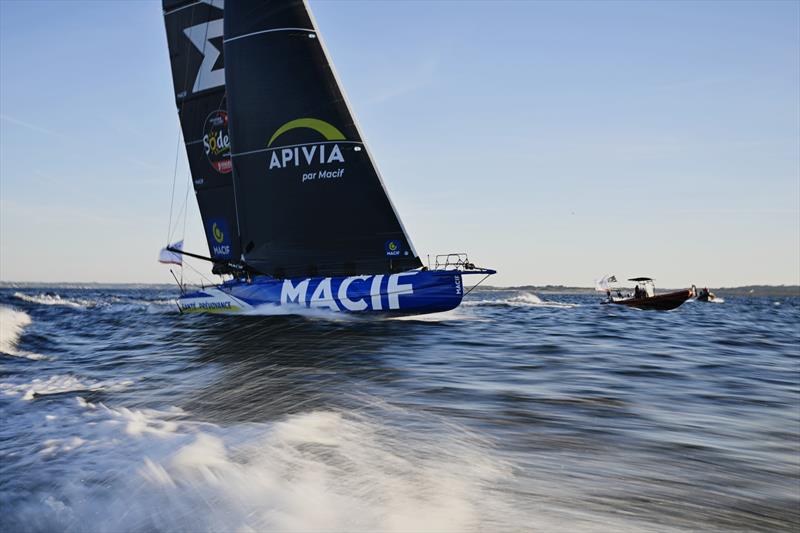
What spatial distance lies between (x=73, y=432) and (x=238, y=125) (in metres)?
15.1

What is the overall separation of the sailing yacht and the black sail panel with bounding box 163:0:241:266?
427 cm

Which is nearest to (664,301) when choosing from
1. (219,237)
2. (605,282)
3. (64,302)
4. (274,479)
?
(605,282)

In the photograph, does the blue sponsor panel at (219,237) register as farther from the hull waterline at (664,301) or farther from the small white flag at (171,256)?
the hull waterline at (664,301)

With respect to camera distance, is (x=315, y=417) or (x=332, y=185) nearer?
(x=315, y=417)

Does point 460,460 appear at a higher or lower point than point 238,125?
lower

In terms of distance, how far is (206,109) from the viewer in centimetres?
2284

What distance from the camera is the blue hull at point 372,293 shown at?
15195mm

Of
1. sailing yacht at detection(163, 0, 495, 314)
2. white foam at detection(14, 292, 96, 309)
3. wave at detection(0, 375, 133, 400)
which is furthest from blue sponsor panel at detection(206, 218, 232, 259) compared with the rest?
white foam at detection(14, 292, 96, 309)

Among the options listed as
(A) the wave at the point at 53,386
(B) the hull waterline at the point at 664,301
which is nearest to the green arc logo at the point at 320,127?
(A) the wave at the point at 53,386

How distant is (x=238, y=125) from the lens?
59.7 feet

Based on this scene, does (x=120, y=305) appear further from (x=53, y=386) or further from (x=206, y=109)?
(x=53, y=386)

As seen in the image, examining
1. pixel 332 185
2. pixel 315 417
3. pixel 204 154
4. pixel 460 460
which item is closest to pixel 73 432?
pixel 315 417

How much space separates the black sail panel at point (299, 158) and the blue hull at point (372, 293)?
798mm

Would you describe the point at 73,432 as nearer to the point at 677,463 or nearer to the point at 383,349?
the point at 677,463
